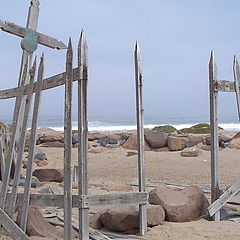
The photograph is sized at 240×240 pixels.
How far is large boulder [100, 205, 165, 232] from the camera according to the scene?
18.4ft

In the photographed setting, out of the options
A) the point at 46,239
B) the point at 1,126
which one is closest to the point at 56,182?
the point at 1,126

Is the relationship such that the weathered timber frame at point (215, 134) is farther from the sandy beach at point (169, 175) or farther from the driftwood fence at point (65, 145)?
the driftwood fence at point (65, 145)

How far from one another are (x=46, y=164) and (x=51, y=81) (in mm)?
9514

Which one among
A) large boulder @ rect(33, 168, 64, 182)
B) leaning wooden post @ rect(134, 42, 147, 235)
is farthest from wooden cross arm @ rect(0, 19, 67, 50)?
large boulder @ rect(33, 168, 64, 182)

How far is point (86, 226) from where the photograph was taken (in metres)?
4.54

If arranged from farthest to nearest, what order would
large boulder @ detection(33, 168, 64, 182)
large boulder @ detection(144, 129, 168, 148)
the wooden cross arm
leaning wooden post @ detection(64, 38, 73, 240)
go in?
1. large boulder @ detection(144, 129, 168, 148)
2. large boulder @ detection(33, 168, 64, 182)
3. the wooden cross arm
4. leaning wooden post @ detection(64, 38, 73, 240)

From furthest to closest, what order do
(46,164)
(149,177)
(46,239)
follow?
(46,164) < (149,177) < (46,239)

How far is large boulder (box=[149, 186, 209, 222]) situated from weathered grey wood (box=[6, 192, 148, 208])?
0.88m

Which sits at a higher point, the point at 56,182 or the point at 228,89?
the point at 228,89

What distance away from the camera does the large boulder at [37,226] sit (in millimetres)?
5117

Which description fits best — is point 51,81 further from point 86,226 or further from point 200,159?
point 200,159

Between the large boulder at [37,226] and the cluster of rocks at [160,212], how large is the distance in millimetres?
604

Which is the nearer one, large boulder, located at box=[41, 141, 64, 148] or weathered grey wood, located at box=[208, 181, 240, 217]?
weathered grey wood, located at box=[208, 181, 240, 217]

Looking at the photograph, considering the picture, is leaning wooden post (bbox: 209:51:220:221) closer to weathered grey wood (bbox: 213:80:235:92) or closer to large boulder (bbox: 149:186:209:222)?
weathered grey wood (bbox: 213:80:235:92)
